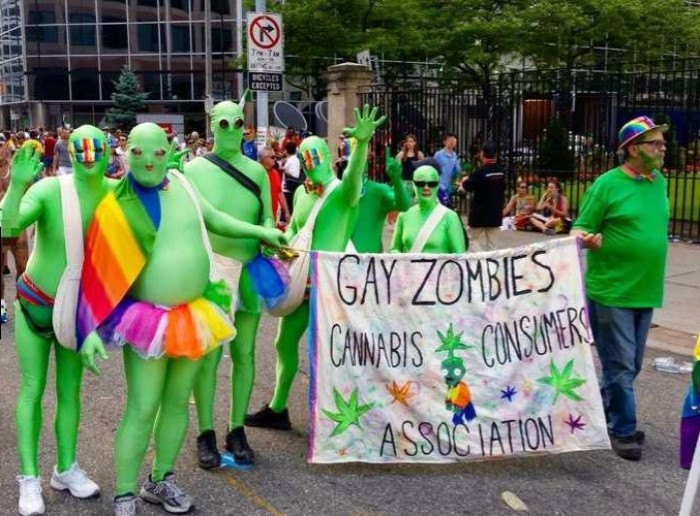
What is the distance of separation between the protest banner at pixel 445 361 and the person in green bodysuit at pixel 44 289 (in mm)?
1212

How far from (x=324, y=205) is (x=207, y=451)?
1.53 meters

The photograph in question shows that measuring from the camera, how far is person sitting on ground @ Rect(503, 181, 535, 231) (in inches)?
534

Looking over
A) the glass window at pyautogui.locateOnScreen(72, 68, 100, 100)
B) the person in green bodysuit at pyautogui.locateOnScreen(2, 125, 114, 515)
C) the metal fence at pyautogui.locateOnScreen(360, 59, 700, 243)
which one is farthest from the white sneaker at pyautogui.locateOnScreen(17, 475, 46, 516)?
the glass window at pyautogui.locateOnScreen(72, 68, 100, 100)

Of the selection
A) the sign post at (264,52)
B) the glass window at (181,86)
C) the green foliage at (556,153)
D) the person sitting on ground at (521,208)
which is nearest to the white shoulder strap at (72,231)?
the sign post at (264,52)

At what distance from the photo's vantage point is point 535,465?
4527mm

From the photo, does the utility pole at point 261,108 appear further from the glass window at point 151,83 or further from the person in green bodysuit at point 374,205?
the glass window at point 151,83

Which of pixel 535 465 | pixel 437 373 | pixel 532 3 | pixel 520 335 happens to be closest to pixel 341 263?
pixel 437 373

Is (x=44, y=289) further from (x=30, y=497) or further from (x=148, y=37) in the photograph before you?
(x=148, y=37)

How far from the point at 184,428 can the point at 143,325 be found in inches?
25.4

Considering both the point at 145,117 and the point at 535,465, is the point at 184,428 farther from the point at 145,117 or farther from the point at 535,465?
the point at 145,117

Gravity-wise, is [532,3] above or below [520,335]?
above

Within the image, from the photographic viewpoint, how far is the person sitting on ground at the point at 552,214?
43.1 ft

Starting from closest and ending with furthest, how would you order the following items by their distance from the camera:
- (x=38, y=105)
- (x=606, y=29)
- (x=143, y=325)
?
(x=143, y=325) → (x=606, y=29) → (x=38, y=105)

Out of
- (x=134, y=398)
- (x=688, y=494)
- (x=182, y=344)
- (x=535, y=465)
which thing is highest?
(x=182, y=344)
